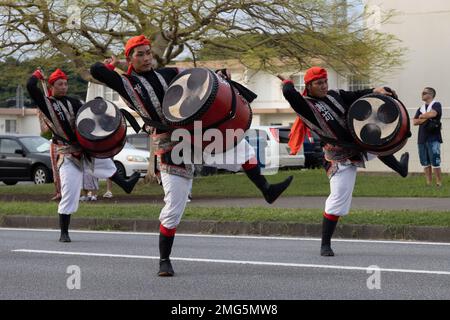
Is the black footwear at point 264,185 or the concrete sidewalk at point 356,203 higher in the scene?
the black footwear at point 264,185

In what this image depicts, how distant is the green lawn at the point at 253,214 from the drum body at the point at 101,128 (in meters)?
3.36

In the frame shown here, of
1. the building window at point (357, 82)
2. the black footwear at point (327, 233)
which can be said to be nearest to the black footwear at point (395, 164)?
the black footwear at point (327, 233)

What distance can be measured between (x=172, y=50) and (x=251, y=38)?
6.27 ft

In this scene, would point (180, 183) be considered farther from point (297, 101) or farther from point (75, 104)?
point (75, 104)

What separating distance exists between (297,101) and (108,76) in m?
2.07

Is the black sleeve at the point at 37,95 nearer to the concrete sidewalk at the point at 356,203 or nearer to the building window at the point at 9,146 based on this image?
the concrete sidewalk at the point at 356,203

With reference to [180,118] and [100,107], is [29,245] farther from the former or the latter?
[180,118]

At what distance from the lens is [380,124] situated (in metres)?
9.33

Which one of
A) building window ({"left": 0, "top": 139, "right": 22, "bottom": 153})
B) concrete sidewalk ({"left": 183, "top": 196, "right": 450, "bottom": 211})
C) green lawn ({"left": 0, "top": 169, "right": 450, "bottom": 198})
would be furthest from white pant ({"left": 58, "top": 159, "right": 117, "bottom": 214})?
building window ({"left": 0, "top": 139, "right": 22, "bottom": 153})

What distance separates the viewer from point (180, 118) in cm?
796

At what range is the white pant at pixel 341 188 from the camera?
383 inches
